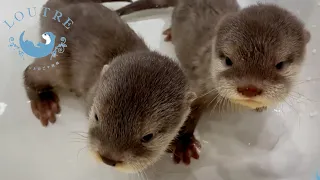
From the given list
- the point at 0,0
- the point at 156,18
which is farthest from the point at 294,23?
the point at 0,0

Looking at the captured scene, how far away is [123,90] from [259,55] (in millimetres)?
558

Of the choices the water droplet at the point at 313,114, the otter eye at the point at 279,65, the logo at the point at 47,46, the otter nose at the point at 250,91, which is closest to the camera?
the otter nose at the point at 250,91

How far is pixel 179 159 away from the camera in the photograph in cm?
229

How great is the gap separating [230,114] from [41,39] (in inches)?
41.2

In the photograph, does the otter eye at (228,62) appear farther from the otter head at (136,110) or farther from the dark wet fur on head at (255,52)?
the otter head at (136,110)

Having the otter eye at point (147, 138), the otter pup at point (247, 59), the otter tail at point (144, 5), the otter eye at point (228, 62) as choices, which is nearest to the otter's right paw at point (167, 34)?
the otter tail at point (144, 5)

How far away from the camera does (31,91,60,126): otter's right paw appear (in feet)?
7.84

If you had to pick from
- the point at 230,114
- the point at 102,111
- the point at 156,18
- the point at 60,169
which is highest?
the point at 102,111

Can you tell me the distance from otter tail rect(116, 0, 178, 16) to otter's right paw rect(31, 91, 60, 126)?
0.66 metres

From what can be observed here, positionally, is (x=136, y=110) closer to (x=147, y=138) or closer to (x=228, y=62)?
(x=147, y=138)

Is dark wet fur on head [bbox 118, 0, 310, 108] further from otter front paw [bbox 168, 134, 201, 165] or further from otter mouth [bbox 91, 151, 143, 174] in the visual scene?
otter mouth [bbox 91, 151, 143, 174]

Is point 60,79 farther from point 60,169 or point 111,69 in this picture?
point 111,69

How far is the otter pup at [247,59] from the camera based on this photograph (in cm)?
182

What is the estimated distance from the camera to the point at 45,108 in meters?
2.40
